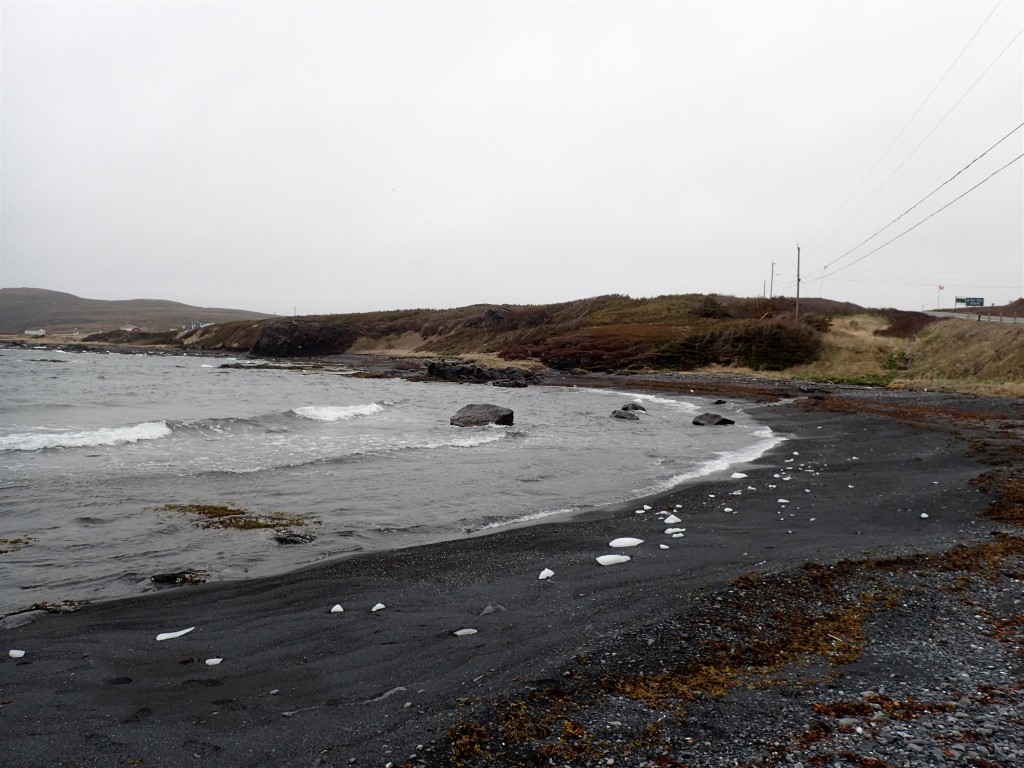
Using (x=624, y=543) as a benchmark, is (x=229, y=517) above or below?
below

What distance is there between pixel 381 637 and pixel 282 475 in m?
8.79

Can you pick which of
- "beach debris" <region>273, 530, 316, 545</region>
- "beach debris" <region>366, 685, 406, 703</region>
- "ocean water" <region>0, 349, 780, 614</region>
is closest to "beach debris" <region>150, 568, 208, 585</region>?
"ocean water" <region>0, 349, 780, 614</region>

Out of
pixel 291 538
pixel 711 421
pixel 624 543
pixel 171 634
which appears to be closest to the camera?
pixel 171 634

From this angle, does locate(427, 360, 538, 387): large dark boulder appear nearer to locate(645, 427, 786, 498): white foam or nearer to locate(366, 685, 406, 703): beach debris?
locate(645, 427, 786, 498): white foam

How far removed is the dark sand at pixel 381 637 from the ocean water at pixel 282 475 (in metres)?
1.17

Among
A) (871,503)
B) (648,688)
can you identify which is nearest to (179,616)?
(648,688)

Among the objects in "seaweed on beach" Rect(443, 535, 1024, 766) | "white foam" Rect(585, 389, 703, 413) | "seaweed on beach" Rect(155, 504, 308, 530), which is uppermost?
"white foam" Rect(585, 389, 703, 413)

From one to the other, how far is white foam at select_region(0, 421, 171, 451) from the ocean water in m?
0.06

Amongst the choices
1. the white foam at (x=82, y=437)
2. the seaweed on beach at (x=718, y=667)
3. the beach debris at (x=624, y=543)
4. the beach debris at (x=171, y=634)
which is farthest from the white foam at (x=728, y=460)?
the white foam at (x=82, y=437)

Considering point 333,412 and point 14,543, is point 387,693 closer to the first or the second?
point 14,543

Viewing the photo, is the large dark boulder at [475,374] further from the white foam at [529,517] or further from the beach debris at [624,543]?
the beach debris at [624,543]

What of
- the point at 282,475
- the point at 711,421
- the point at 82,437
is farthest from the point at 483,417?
the point at 82,437

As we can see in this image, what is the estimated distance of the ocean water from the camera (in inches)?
321

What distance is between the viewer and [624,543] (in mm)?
8211
